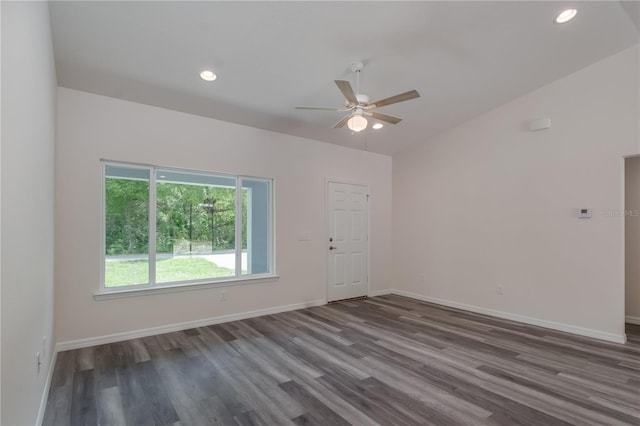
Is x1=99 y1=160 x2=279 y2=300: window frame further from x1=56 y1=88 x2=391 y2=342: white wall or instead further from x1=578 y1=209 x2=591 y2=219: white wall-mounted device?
x1=578 y1=209 x2=591 y2=219: white wall-mounted device

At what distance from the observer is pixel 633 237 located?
4.55m

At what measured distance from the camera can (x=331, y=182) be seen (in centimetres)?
577

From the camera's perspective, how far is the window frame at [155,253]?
375cm

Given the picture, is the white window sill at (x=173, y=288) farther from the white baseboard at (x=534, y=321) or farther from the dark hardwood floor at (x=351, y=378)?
the white baseboard at (x=534, y=321)

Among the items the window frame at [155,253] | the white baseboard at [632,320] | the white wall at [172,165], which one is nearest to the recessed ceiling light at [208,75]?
the white wall at [172,165]

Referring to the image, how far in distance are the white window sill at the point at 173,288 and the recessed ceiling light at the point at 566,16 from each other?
4668 millimetres

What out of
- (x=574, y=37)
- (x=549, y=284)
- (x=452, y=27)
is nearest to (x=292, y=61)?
(x=452, y=27)

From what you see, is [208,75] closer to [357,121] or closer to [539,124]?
[357,121]

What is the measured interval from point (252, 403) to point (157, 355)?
149 centimetres

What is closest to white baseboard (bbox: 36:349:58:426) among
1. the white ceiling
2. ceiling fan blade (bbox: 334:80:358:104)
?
the white ceiling

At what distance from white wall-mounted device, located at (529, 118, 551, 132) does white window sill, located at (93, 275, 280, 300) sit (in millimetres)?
4368

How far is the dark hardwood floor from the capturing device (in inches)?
92.0

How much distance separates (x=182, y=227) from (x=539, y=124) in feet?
17.1

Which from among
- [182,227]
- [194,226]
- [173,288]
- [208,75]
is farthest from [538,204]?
[173,288]
